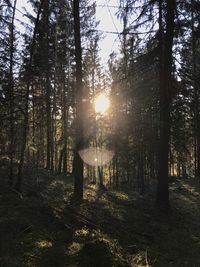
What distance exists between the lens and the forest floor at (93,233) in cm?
793

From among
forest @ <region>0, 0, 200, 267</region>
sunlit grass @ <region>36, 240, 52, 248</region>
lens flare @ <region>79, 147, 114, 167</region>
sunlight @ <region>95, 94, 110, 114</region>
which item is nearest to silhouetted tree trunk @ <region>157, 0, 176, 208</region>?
forest @ <region>0, 0, 200, 267</region>

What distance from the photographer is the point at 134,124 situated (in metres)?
23.5

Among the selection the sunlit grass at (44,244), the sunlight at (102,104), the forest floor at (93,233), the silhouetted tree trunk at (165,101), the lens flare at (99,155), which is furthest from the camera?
the lens flare at (99,155)

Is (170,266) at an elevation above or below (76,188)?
below

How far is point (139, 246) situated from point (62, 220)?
2.39 meters

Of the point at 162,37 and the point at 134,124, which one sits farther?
the point at 134,124

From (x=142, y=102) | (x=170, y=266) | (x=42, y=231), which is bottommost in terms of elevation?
(x=170, y=266)

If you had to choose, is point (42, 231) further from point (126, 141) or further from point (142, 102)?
point (126, 141)

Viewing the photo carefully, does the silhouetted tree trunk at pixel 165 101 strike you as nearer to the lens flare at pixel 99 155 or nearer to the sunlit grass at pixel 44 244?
the sunlit grass at pixel 44 244

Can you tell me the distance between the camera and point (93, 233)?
10.0 meters

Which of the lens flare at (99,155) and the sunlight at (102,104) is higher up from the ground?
the sunlight at (102,104)

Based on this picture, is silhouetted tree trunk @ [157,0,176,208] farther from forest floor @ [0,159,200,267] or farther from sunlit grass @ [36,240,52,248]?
sunlit grass @ [36,240,52,248]

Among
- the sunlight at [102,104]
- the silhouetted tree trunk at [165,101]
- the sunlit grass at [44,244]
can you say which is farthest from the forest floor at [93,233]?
→ the sunlight at [102,104]

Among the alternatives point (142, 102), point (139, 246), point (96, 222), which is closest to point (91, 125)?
point (142, 102)
